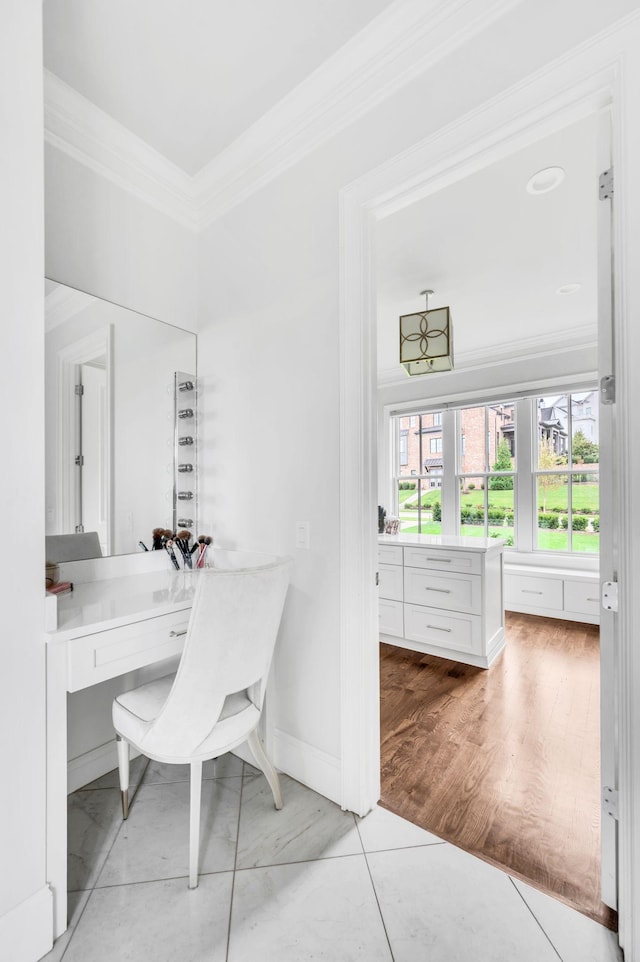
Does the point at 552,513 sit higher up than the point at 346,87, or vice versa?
the point at 346,87

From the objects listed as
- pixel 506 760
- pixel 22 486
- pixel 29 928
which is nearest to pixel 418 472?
pixel 506 760

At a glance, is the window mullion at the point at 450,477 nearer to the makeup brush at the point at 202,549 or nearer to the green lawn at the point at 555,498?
the green lawn at the point at 555,498

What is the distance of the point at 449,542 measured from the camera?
10.6 ft

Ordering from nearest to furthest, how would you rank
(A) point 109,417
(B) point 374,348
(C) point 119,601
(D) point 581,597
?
(C) point 119,601 → (B) point 374,348 → (A) point 109,417 → (D) point 581,597

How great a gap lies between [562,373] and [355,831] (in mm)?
4397

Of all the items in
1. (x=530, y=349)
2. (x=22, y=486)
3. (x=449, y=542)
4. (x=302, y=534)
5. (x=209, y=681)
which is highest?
(x=530, y=349)

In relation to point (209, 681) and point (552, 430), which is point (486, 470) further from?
point (209, 681)

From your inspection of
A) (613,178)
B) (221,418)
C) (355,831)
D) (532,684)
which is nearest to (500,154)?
(613,178)

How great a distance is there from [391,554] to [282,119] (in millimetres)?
2726

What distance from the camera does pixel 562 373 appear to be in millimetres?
4359

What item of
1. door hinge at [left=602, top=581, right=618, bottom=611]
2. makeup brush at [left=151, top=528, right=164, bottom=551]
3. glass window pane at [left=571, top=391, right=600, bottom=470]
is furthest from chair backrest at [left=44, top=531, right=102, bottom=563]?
glass window pane at [left=571, top=391, right=600, bottom=470]

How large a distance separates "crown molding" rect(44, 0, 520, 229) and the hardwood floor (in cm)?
268

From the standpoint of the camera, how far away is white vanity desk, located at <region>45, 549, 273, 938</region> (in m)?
1.16

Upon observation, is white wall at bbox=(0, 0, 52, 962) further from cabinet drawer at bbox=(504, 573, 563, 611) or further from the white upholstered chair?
cabinet drawer at bbox=(504, 573, 563, 611)
